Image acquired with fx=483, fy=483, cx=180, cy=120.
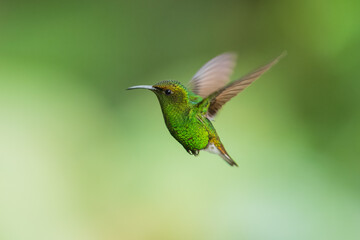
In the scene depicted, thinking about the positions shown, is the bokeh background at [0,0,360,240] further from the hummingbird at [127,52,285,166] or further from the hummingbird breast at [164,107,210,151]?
the hummingbird breast at [164,107,210,151]

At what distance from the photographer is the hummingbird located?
0.63m

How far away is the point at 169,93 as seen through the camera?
0.62 meters

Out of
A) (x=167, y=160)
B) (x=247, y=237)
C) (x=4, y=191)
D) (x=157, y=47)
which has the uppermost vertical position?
(x=157, y=47)

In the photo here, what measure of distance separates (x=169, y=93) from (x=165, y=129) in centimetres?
246

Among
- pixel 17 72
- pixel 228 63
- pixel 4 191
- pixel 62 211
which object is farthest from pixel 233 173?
pixel 228 63

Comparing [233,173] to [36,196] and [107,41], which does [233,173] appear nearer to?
[36,196]

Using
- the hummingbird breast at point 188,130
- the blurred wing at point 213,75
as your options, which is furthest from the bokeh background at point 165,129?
the hummingbird breast at point 188,130

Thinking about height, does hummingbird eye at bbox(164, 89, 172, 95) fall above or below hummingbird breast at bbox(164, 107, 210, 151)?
above

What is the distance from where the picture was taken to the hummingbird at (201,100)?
2.05 feet

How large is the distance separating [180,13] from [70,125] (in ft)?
4.83

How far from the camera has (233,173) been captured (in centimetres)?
293

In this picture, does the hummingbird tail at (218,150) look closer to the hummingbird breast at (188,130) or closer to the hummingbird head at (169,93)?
the hummingbird breast at (188,130)

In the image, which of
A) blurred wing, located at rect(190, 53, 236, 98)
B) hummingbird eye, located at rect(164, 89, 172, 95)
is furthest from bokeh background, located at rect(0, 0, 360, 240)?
hummingbird eye, located at rect(164, 89, 172, 95)

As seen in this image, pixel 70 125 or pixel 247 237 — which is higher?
pixel 70 125
